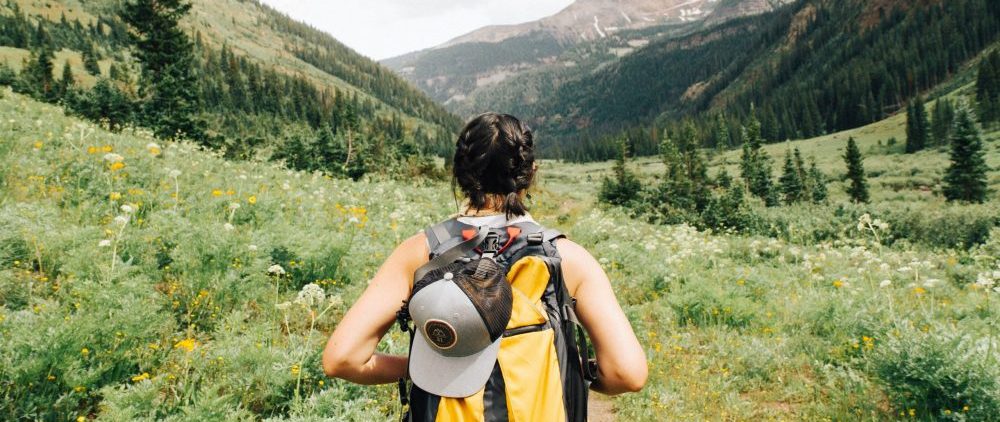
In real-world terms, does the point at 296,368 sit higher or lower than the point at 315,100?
lower

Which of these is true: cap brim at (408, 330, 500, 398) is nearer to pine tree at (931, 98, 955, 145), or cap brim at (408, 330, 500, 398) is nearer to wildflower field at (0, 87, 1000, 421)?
wildflower field at (0, 87, 1000, 421)

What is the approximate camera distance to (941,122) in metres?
75.4

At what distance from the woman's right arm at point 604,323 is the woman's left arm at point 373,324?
629mm

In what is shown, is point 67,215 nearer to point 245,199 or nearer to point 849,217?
point 245,199

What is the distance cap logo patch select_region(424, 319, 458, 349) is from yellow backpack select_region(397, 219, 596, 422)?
7.5 inches

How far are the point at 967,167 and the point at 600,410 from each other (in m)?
56.6

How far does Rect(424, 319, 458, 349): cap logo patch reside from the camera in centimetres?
168

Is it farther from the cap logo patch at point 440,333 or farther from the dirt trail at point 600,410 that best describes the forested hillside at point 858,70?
the cap logo patch at point 440,333

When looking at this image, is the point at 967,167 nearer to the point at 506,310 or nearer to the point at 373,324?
the point at 506,310

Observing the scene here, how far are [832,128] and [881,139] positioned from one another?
3509 centimetres

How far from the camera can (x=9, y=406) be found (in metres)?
2.79

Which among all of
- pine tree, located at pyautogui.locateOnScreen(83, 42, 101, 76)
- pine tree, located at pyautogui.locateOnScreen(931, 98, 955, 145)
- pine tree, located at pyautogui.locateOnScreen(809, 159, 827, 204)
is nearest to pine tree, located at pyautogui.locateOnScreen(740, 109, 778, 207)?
pine tree, located at pyautogui.locateOnScreen(809, 159, 827, 204)

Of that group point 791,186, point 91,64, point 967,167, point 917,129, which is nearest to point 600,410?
point 967,167

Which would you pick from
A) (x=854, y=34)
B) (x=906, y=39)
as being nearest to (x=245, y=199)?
(x=906, y=39)
